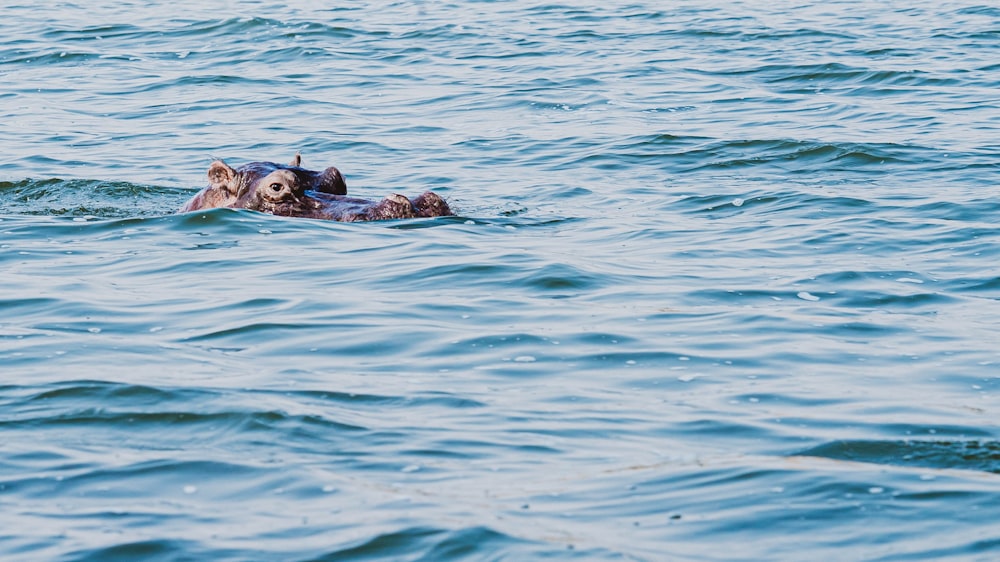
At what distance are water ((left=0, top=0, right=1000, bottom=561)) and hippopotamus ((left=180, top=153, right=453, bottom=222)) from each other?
0.66ft

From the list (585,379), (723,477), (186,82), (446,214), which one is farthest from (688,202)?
(186,82)

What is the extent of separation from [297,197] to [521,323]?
4255mm

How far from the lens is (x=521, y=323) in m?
9.82

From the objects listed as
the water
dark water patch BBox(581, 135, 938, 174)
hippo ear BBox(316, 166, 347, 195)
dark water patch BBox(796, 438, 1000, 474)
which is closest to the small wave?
the water

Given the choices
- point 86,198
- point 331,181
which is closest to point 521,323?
point 331,181

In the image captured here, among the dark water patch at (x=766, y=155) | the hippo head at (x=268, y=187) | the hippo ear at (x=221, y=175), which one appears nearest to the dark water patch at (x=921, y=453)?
the hippo head at (x=268, y=187)

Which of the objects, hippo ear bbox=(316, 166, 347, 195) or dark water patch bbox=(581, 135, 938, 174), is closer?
hippo ear bbox=(316, 166, 347, 195)

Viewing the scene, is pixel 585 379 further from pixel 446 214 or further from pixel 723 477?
pixel 446 214

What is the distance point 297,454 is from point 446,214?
655 cm

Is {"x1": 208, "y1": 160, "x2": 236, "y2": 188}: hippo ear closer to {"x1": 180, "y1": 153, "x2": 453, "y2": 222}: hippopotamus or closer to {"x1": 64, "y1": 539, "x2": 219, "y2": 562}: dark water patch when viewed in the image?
{"x1": 180, "y1": 153, "x2": 453, "y2": 222}: hippopotamus

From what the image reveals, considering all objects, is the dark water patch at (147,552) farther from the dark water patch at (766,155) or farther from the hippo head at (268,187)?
the dark water patch at (766,155)

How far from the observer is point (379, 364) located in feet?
28.7

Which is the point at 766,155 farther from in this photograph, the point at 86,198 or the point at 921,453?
the point at 921,453

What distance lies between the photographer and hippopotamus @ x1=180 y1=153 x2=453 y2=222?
13.1 metres
